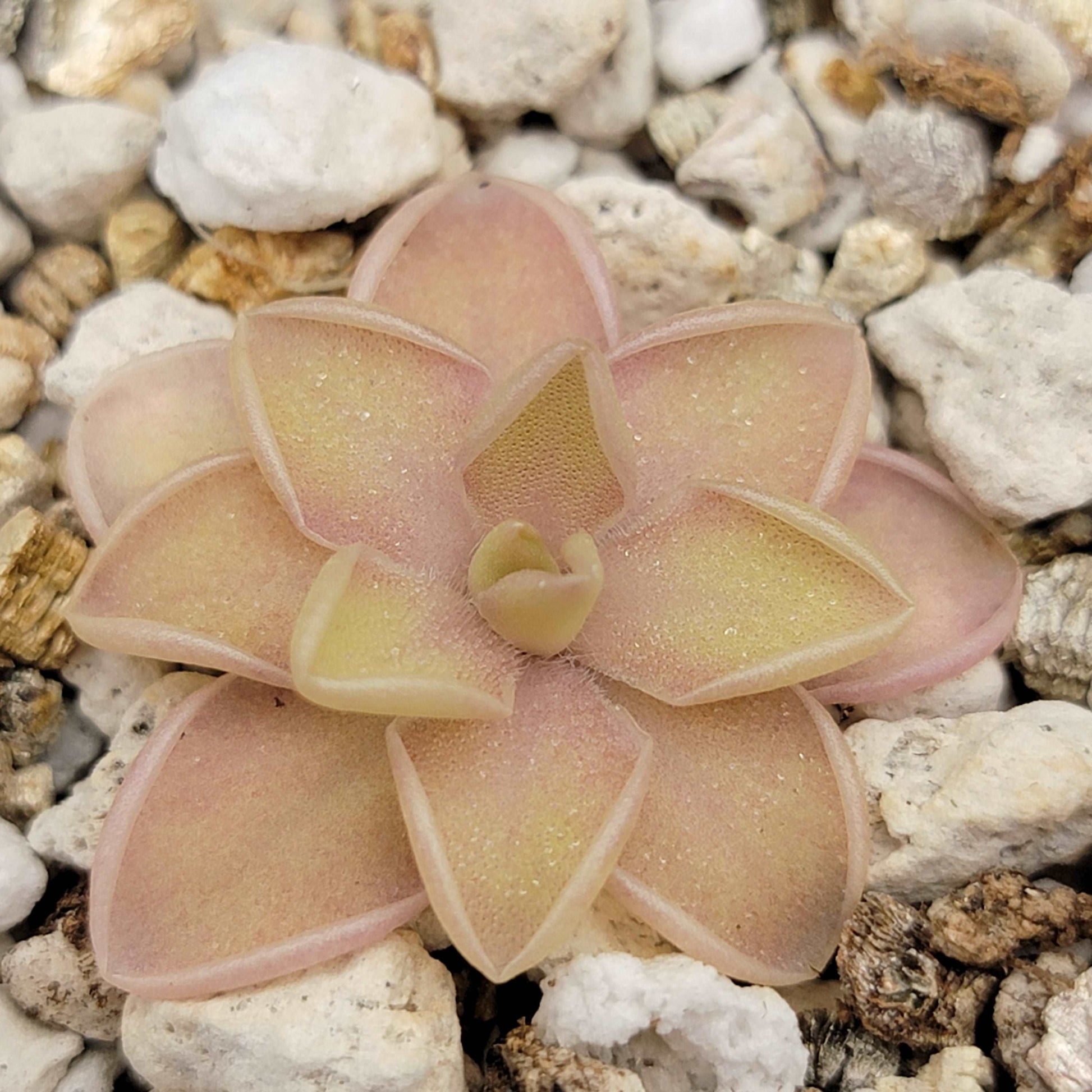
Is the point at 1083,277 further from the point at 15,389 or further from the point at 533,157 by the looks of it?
the point at 15,389

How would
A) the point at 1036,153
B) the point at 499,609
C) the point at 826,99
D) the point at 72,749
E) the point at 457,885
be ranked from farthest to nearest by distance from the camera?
the point at 826,99 → the point at 1036,153 → the point at 72,749 → the point at 499,609 → the point at 457,885

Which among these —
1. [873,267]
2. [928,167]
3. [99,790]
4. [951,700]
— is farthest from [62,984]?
[928,167]

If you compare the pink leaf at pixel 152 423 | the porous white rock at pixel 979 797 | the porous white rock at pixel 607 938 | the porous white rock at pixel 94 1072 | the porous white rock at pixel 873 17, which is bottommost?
the porous white rock at pixel 94 1072

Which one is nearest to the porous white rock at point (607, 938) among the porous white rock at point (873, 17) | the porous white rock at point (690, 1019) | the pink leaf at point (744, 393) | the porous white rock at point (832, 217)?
the porous white rock at point (690, 1019)

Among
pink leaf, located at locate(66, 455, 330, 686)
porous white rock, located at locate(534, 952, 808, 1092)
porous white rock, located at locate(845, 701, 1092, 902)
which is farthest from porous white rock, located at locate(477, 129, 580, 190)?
porous white rock, located at locate(534, 952, 808, 1092)

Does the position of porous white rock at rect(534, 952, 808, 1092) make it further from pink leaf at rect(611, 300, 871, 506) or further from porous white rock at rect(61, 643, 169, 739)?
porous white rock at rect(61, 643, 169, 739)

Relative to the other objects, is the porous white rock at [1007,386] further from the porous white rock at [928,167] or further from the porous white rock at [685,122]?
the porous white rock at [685,122]

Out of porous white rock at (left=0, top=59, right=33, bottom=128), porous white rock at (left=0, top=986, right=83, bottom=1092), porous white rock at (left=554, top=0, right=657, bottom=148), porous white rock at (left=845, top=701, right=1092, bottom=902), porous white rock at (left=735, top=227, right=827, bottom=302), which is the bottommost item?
porous white rock at (left=0, top=986, right=83, bottom=1092)
